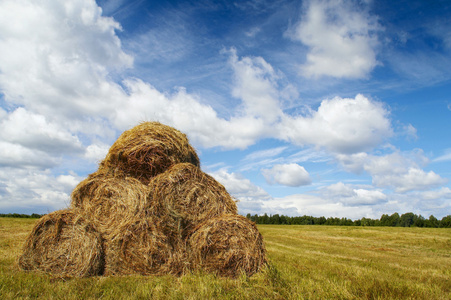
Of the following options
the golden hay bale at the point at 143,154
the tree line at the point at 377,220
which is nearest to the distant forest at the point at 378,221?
the tree line at the point at 377,220

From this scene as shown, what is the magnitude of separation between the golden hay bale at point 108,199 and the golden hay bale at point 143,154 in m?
0.38

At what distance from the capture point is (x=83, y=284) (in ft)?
16.3

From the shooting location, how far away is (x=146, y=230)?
20.1 ft

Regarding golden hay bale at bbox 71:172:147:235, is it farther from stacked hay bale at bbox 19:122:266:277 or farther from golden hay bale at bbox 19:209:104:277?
golden hay bale at bbox 19:209:104:277

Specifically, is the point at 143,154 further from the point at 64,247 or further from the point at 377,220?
the point at 377,220

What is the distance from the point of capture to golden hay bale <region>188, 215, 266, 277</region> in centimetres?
593

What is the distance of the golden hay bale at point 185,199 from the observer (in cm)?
635

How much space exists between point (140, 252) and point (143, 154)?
2261mm

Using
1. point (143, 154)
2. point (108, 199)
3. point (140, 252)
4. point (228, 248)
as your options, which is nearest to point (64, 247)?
point (108, 199)

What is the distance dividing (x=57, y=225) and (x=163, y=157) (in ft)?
8.63

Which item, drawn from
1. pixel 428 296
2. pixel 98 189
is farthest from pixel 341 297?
pixel 98 189

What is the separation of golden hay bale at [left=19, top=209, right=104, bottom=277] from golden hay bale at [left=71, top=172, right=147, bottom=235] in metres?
0.42

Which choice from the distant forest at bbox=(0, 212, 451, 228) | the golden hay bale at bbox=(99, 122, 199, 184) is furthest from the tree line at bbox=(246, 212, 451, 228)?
the golden hay bale at bbox=(99, 122, 199, 184)

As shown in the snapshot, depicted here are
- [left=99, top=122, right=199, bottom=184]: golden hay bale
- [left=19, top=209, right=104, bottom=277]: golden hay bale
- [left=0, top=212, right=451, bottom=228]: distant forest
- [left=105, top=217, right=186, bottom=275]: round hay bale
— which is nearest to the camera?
[left=19, top=209, right=104, bottom=277]: golden hay bale
